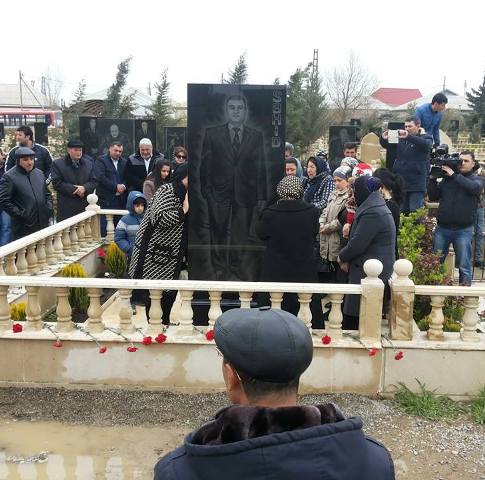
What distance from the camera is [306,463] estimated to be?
1.46 metres

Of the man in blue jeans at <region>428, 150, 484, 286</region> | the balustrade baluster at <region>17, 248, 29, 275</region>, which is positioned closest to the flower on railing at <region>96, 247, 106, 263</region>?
the balustrade baluster at <region>17, 248, 29, 275</region>

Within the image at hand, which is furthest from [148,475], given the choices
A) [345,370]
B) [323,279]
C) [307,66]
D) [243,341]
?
[307,66]

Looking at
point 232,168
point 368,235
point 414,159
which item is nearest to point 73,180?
point 232,168

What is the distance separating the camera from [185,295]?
5203 millimetres

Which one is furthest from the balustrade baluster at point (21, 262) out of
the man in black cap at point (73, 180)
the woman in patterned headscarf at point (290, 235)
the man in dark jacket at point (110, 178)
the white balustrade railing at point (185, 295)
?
the man in dark jacket at point (110, 178)

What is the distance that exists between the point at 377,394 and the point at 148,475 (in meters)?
2.05

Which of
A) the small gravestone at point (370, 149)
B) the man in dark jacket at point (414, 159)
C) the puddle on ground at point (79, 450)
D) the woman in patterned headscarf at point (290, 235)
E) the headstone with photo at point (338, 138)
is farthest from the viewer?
the small gravestone at point (370, 149)

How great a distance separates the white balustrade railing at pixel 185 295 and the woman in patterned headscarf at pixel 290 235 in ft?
1.15

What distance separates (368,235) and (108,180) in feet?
18.3

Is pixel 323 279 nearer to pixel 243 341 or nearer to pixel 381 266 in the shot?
pixel 381 266

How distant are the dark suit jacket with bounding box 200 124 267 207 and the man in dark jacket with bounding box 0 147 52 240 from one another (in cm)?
265

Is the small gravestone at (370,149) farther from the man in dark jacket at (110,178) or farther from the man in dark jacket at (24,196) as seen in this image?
the man in dark jacket at (24,196)

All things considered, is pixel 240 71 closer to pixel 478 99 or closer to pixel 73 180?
pixel 73 180

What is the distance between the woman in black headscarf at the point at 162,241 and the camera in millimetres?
5609
